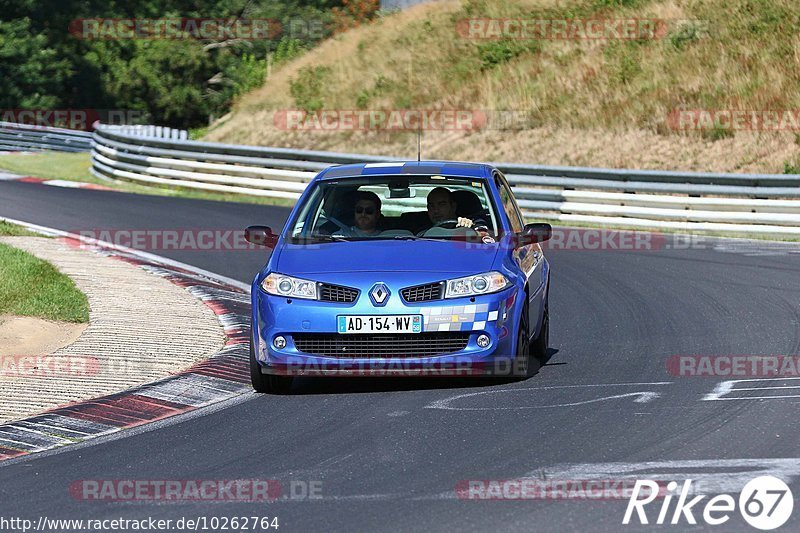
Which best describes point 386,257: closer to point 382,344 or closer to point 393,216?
point 382,344

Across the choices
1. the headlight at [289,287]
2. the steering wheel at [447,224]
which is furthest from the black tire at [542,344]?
the headlight at [289,287]

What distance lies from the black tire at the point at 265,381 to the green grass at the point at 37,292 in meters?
3.17

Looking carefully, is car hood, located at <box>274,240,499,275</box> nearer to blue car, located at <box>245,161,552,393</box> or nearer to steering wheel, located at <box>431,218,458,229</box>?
blue car, located at <box>245,161,552,393</box>

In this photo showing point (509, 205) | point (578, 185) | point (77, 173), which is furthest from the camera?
point (77, 173)

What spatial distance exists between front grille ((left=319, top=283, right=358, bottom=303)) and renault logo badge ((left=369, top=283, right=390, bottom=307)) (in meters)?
0.12

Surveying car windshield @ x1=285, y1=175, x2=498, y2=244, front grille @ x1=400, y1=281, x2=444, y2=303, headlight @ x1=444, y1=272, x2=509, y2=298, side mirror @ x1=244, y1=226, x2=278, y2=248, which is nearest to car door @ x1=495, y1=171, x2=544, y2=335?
car windshield @ x1=285, y1=175, x2=498, y2=244

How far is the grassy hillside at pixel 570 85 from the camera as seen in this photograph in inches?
1130

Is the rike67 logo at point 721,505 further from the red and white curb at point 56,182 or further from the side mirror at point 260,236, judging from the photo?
the red and white curb at point 56,182

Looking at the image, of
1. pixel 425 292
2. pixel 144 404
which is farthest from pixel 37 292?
pixel 425 292

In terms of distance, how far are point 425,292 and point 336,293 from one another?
58 centimetres

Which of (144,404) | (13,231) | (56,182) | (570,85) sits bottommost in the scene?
(56,182)

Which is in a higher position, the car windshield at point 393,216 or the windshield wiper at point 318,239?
the car windshield at point 393,216

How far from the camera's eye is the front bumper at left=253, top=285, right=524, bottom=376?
8.94 m

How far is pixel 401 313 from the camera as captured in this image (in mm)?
8898
